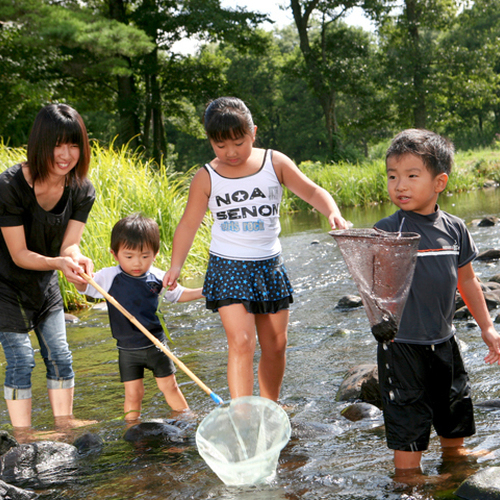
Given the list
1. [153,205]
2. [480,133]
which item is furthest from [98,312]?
[480,133]

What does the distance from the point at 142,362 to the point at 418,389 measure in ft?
5.69

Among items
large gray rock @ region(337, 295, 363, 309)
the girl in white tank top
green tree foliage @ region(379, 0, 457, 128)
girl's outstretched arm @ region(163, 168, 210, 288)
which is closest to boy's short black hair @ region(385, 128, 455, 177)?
the girl in white tank top

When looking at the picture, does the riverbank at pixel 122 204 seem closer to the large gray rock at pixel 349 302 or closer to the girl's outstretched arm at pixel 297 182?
the large gray rock at pixel 349 302

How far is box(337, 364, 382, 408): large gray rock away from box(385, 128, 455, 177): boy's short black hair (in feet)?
4.88

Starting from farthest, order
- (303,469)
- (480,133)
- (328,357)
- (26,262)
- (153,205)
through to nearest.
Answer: (480,133) → (153,205) → (328,357) → (26,262) → (303,469)

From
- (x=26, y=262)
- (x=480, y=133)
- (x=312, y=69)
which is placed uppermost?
(x=312, y=69)

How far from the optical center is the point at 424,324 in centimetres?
245

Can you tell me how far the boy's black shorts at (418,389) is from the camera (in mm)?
2430

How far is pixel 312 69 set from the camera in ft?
94.6

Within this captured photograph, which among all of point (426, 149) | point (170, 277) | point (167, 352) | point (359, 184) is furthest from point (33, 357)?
point (359, 184)

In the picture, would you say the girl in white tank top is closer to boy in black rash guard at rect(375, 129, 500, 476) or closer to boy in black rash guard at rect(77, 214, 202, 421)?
boy in black rash guard at rect(77, 214, 202, 421)

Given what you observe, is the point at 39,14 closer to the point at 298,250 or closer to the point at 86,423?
the point at 298,250

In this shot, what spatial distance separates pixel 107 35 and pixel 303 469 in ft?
49.9

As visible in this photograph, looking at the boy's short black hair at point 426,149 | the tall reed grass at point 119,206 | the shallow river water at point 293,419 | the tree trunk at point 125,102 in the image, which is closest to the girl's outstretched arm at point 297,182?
the boy's short black hair at point 426,149
